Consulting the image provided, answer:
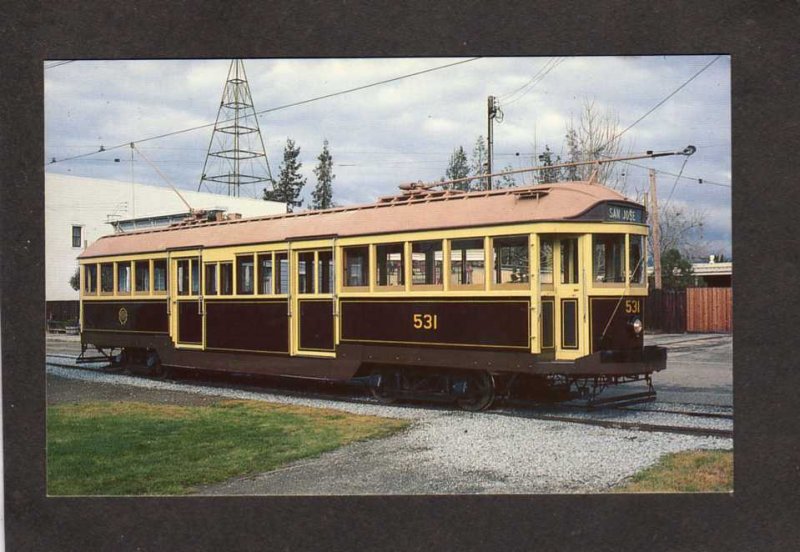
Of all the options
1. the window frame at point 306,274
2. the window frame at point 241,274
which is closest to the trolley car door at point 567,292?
the window frame at point 306,274

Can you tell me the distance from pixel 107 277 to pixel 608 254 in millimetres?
5380

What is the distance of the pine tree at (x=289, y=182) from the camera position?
6883mm

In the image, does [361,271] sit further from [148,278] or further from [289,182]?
[148,278]

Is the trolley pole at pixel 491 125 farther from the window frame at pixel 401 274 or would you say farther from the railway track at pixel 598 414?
the railway track at pixel 598 414

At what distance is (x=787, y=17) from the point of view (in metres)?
6.16

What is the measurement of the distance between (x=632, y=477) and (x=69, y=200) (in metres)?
4.97

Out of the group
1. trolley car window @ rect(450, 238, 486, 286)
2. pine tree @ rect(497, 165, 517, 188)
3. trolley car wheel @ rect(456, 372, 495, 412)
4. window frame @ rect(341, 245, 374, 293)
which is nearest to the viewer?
pine tree @ rect(497, 165, 517, 188)

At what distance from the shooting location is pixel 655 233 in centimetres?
724

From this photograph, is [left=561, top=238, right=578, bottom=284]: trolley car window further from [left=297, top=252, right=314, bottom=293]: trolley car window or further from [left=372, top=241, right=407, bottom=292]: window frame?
[left=297, top=252, right=314, bottom=293]: trolley car window

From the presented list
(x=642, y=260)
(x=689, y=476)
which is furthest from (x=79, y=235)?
(x=689, y=476)

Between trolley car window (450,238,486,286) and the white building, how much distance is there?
1800mm

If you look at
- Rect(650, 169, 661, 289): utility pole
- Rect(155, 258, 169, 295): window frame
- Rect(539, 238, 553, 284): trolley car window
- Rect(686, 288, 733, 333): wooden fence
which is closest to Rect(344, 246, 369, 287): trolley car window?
Rect(539, 238, 553, 284): trolley car window

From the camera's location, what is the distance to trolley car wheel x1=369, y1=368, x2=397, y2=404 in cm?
883

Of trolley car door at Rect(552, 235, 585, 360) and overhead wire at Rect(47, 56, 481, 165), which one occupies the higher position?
overhead wire at Rect(47, 56, 481, 165)
